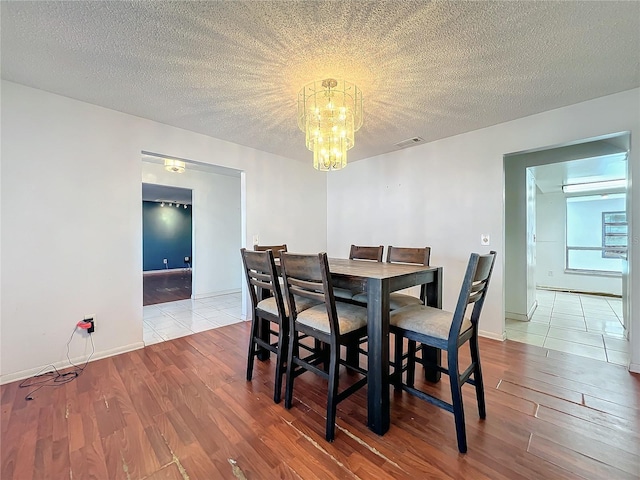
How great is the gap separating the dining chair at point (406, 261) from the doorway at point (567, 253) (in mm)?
1589

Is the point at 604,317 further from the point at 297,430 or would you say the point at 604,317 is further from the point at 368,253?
the point at 297,430

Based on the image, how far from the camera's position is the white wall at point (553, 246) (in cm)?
536

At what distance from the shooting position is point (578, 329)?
10.3 feet

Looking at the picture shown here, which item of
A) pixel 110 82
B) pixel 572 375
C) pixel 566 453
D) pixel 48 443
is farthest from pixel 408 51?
pixel 48 443

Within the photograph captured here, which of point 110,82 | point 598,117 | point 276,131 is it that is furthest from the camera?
point 276,131

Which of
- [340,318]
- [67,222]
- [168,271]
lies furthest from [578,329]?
[168,271]

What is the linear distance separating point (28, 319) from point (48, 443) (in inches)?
48.3

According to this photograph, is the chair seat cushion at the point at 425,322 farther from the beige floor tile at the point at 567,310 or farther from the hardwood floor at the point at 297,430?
the beige floor tile at the point at 567,310

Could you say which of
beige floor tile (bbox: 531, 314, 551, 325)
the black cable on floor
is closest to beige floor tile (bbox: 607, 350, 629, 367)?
beige floor tile (bbox: 531, 314, 551, 325)

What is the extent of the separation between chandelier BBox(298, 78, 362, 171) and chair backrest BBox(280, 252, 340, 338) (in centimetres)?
100

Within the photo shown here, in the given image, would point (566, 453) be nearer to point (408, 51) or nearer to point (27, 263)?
point (408, 51)

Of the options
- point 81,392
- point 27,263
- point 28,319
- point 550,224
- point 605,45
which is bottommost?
point 81,392

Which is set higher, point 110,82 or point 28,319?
point 110,82

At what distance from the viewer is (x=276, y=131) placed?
304 cm
